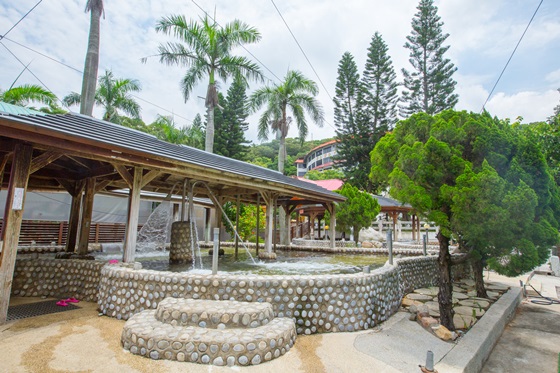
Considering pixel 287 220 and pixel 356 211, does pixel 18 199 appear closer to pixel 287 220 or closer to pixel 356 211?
pixel 287 220

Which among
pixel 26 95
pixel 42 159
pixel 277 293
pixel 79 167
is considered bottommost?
pixel 277 293

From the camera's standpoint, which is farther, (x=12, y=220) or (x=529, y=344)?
(x=529, y=344)

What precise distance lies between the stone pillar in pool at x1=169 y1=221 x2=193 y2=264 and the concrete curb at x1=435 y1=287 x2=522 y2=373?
19.3 feet

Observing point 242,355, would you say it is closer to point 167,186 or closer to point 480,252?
point 480,252

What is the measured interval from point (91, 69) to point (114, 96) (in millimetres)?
7044

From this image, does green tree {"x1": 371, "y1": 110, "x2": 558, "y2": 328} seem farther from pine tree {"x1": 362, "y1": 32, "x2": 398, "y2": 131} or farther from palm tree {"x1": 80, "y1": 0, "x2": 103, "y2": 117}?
pine tree {"x1": 362, "y1": 32, "x2": 398, "y2": 131}

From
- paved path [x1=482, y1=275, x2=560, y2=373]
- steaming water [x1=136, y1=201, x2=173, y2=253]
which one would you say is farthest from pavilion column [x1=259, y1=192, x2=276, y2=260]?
paved path [x1=482, y1=275, x2=560, y2=373]

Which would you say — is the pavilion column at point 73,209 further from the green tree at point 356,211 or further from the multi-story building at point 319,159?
the multi-story building at point 319,159

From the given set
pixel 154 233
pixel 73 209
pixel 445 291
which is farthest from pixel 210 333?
pixel 154 233

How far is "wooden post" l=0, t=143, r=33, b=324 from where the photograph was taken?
3.61 m

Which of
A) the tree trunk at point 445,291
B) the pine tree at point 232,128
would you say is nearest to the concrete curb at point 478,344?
the tree trunk at point 445,291

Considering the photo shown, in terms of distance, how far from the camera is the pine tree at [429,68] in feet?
74.8

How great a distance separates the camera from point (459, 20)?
278 inches

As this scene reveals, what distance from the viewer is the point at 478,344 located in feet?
12.1
